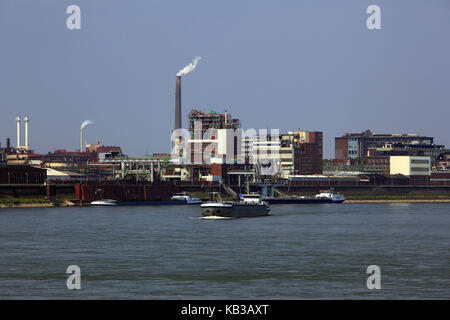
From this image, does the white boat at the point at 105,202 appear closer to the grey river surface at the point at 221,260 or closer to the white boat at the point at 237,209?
the white boat at the point at 237,209

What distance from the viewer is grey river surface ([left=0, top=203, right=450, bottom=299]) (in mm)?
45062

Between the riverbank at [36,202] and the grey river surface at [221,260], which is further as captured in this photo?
the riverbank at [36,202]

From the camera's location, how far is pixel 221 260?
59250 mm

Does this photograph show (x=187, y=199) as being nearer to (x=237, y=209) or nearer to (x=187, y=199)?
(x=187, y=199)

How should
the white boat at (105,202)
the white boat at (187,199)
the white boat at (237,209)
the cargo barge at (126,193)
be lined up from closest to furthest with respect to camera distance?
the white boat at (237,209) → the white boat at (105,202) → the cargo barge at (126,193) → the white boat at (187,199)

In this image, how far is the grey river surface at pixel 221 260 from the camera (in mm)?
45062

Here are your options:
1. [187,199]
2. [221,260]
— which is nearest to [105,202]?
[187,199]

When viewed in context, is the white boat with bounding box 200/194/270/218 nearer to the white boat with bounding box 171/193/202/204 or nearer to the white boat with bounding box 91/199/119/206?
the white boat with bounding box 91/199/119/206

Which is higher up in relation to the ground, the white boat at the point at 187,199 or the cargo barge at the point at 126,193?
the cargo barge at the point at 126,193

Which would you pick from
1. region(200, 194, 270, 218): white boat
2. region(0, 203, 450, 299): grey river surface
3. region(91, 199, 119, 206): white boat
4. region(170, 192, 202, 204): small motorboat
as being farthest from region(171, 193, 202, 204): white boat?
region(0, 203, 450, 299): grey river surface

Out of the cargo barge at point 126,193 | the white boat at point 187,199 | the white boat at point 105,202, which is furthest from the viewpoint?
the white boat at point 187,199

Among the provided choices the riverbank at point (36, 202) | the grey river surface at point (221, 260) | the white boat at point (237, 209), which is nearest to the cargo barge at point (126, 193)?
the riverbank at point (36, 202)
